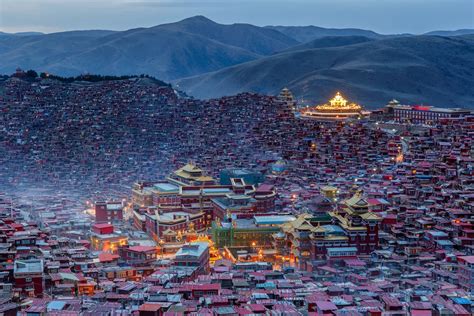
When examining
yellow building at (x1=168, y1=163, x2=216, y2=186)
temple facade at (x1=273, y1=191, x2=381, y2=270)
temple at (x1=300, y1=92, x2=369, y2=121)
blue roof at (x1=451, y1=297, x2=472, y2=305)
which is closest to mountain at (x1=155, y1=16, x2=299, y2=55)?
temple at (x1=300, y1=92, x2=369, y2=121)

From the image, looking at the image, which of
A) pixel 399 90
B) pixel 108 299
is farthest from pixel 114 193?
pixel 399 90

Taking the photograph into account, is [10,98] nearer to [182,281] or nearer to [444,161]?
[444,161]

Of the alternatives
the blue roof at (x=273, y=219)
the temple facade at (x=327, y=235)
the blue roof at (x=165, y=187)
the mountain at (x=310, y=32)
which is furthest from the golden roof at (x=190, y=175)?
the mountain at (x=310, y=32)

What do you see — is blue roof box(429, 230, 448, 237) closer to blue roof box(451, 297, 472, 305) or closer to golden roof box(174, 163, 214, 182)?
blue roof box(451, 297, 472, 305)

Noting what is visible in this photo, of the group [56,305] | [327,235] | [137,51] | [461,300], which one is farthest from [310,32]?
[56,305]

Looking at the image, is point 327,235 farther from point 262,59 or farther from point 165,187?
point 262,59

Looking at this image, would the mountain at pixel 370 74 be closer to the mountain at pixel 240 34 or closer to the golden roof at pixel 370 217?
the golden roof at pixel 370 217
